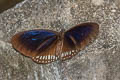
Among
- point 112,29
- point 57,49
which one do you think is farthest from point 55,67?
point 112,29

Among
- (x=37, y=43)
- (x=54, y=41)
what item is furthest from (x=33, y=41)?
(x=54, y=41)

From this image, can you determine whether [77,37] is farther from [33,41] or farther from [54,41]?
[33,41]

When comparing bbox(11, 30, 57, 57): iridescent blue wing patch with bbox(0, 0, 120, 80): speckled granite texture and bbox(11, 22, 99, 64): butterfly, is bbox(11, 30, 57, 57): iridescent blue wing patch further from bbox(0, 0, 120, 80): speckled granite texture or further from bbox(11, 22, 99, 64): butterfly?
bbox(0, 0, 120, 80): speckled granite texture

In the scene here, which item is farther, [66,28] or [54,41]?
[66,28]

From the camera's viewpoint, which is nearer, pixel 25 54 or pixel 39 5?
pixel 25 54

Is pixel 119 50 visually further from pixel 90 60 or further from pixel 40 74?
pixel 40 74

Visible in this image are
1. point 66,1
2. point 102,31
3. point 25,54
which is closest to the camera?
point 25,54

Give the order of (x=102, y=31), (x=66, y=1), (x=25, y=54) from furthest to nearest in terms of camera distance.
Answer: (x=66, y=1), (x=102, y=31), (x=25, y=54)

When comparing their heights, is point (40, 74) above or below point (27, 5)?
below
